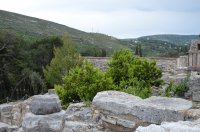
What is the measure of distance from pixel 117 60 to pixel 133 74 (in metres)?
0.94

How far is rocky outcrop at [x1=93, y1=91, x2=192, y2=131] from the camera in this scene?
6.05m

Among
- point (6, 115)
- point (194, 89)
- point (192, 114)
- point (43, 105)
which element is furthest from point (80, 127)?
point (6, 115)

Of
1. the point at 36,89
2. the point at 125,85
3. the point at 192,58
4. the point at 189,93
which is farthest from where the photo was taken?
the point at 36,89

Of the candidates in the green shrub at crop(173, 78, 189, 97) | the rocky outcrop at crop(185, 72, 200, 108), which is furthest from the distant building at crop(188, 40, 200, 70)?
the rocky outcrop at crop(185, 72, 200, 108)

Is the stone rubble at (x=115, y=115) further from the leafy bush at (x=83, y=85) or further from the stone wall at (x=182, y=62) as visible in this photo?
the stone wall at (x=182, y=62)

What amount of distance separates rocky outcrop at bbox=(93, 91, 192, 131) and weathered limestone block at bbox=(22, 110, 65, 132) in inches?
36.8

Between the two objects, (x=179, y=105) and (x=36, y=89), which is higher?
(x=179, y=105)

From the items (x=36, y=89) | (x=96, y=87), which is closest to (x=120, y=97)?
(x=96, y=87)

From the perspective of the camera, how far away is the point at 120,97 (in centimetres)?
690

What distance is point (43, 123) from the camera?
20.3 ft

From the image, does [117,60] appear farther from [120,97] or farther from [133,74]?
[120,97]

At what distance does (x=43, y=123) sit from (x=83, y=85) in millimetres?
4181

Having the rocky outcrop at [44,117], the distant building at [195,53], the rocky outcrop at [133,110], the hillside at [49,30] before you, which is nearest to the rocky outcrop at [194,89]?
the rocky outcrop at [133,110]

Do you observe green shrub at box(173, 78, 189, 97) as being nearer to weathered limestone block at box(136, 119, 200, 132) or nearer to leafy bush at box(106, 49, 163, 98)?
leafy bush at box(106, 49, 163, 98)
